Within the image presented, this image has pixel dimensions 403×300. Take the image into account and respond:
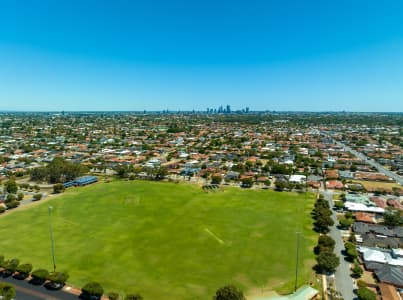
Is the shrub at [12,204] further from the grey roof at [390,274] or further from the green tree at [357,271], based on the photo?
the grey roof at [390,274]

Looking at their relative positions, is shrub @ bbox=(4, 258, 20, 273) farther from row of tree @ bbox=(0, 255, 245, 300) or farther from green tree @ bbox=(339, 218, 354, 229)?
green tree @ bbox=(339, 218, 354, 229)

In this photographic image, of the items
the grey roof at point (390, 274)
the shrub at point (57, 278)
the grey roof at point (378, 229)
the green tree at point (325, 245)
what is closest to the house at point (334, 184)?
the grey roof at point (378, 229)

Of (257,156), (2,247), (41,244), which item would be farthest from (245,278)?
(257,156)

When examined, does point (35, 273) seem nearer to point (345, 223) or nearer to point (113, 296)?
point (113, 296)

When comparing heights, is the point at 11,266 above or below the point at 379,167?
above

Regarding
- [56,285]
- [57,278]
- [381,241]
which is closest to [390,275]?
[381,241]

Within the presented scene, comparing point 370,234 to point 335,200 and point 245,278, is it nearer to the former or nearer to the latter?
point 335,200
